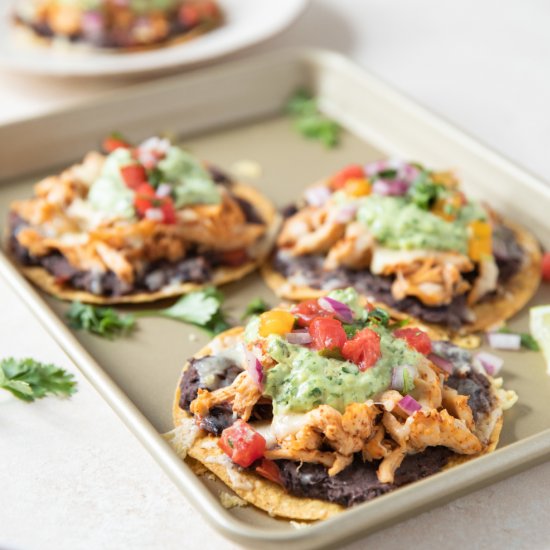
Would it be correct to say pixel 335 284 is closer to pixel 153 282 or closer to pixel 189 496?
pixel 153 282

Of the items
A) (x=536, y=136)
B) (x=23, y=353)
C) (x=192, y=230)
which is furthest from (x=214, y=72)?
(x=23, y=353)

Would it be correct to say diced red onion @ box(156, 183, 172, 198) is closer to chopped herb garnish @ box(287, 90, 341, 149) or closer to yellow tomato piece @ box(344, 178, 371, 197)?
yellow tomato piece @ box(344, 178, 371, 197)

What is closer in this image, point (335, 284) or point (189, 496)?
point (189, 496)

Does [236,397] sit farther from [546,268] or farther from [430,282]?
[546,268]

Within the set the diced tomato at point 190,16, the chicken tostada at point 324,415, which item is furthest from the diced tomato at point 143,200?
the diced tomato at point 190,16

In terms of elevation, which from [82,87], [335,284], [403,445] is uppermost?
[403,445]

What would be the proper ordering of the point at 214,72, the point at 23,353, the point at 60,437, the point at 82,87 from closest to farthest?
the point at 60,437 < the point at 23,353 < the point at 214,72 < the point at 82,87

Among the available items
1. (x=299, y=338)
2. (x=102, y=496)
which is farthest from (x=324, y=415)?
(x=102, y=496)

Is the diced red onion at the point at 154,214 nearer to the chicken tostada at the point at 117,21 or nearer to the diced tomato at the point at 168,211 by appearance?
the diced tomato at the point at 168,211
